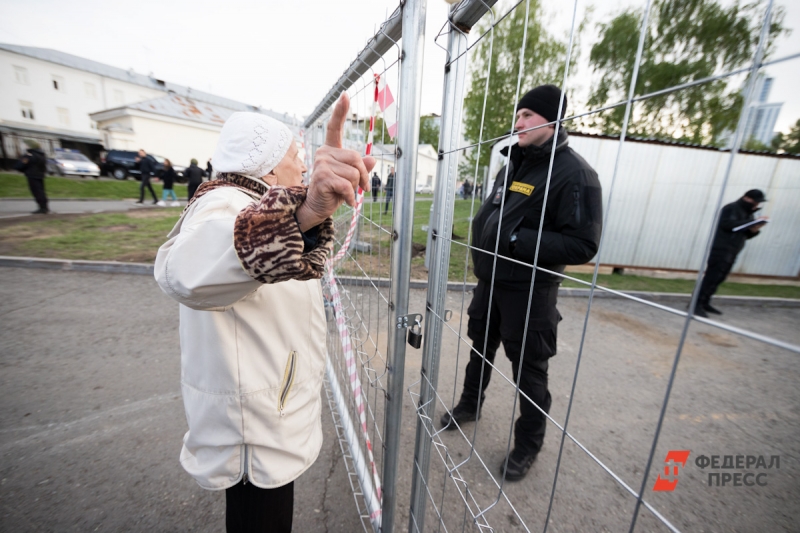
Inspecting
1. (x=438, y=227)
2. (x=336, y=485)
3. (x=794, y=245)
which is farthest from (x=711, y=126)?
(x=336, y=485)

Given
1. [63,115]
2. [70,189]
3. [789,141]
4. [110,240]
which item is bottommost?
[110,240]

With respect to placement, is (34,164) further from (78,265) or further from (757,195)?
(757,195)

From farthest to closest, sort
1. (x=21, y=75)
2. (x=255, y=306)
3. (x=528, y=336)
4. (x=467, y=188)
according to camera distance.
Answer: (x=21, y=75)
(x=467, y=188)
(x=528, y=336)
(x=255, y=306)

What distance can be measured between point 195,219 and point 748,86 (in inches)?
41.3

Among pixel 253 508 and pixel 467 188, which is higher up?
pixel 467 188

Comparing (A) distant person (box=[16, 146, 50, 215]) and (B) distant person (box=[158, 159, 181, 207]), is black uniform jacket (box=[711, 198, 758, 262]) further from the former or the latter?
(B) distant person (box=[158, 159, 181, 207])

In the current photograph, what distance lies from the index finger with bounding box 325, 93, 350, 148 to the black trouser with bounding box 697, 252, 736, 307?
0.75 meters

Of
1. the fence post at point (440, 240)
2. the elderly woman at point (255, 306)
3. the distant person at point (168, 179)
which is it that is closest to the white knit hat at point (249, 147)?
the elderly woman at point (255, 306)

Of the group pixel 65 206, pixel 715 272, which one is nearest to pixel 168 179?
pixel 65 206

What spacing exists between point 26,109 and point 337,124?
171ft

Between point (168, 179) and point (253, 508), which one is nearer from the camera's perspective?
point (253, 508)

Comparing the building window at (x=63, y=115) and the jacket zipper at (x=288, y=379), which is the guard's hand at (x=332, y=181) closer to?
the jacket zipper at (x=288, y=379)

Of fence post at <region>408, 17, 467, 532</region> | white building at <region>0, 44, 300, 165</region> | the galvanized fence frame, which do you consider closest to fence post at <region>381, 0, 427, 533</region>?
the galvanized fence frame

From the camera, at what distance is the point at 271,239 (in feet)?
2.44
